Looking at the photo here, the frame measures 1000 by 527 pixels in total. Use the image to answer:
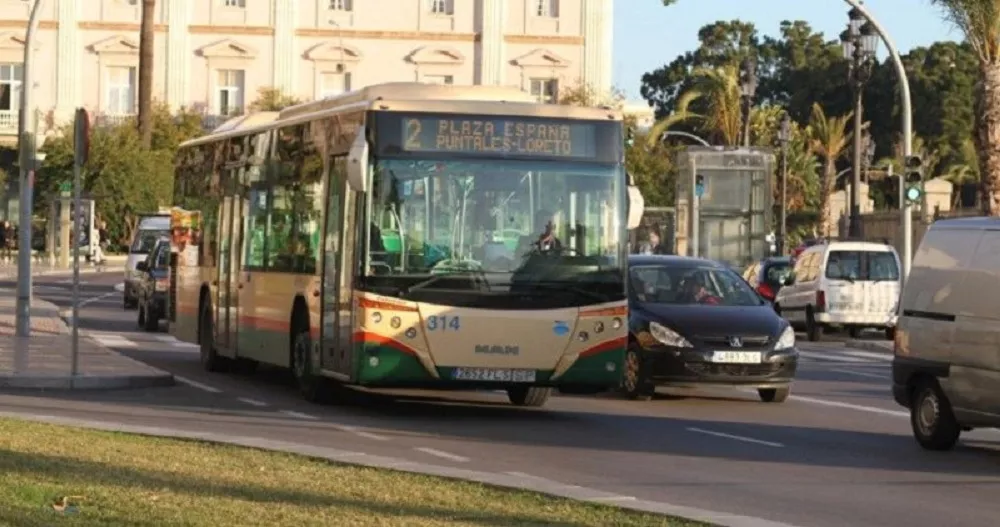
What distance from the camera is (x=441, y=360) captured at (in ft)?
69.4

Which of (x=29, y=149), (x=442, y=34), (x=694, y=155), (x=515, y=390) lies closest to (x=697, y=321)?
(x=515, y=390)

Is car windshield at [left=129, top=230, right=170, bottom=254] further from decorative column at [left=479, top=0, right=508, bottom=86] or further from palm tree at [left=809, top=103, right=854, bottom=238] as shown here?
decorative column at [left=479, top=0, right=508, bottom=86]

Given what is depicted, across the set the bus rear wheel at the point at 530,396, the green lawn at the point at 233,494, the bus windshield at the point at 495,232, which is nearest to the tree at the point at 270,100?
the bus rear wheel at the point at 530,396

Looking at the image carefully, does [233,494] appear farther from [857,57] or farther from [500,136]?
[857,57]

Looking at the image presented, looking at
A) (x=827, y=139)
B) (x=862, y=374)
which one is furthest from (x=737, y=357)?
(x=827, y=139)

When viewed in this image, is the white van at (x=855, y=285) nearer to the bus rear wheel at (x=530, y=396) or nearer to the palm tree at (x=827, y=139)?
the bus rear wheel at (x=530, y=396)

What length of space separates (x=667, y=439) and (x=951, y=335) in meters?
2.73

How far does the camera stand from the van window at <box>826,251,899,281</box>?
42.2 metres

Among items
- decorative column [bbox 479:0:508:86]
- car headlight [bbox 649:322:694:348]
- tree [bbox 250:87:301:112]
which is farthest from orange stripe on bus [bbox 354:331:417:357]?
decorative column [bbox 479:0:508:86]

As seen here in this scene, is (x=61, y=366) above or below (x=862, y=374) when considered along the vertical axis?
above

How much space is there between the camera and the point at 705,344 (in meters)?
23.9

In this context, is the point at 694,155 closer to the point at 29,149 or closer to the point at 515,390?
the point at 29,149

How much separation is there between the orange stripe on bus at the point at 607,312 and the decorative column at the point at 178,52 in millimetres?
85155

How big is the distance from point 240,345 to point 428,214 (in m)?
6.09
